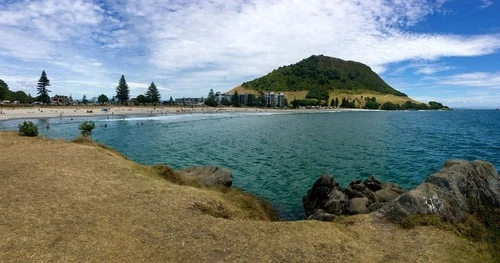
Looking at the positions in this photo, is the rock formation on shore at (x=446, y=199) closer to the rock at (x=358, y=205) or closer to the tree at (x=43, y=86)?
the rock at (x=358, y=205)

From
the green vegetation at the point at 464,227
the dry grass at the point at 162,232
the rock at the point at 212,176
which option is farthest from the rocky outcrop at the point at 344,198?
the rock at the point at 212,176

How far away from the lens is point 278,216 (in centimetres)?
2092

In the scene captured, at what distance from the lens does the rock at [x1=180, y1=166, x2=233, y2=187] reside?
980 inches

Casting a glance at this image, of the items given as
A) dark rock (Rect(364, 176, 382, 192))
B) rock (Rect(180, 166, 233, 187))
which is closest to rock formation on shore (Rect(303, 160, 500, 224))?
dark rock (Rect(364, 176, 382, 192))

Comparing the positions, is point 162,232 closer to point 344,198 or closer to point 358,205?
point 358,205

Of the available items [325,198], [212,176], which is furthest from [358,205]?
[212,176]

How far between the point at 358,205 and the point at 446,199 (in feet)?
16.9

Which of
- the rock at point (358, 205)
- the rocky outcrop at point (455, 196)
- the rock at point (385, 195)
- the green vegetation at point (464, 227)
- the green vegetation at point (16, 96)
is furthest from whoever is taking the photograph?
the green vegetation at point (16, 96)

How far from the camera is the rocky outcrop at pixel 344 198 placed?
59.8 ft

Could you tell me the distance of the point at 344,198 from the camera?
66.4 feet

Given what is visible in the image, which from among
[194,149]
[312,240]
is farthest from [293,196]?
[194,149]

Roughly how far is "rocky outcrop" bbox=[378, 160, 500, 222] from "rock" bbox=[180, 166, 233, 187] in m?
13.6

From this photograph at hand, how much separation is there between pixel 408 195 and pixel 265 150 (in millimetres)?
37021

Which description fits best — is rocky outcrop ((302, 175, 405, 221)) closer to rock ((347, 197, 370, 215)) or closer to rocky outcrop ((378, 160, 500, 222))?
rock ((347, 197, 370, 215))
